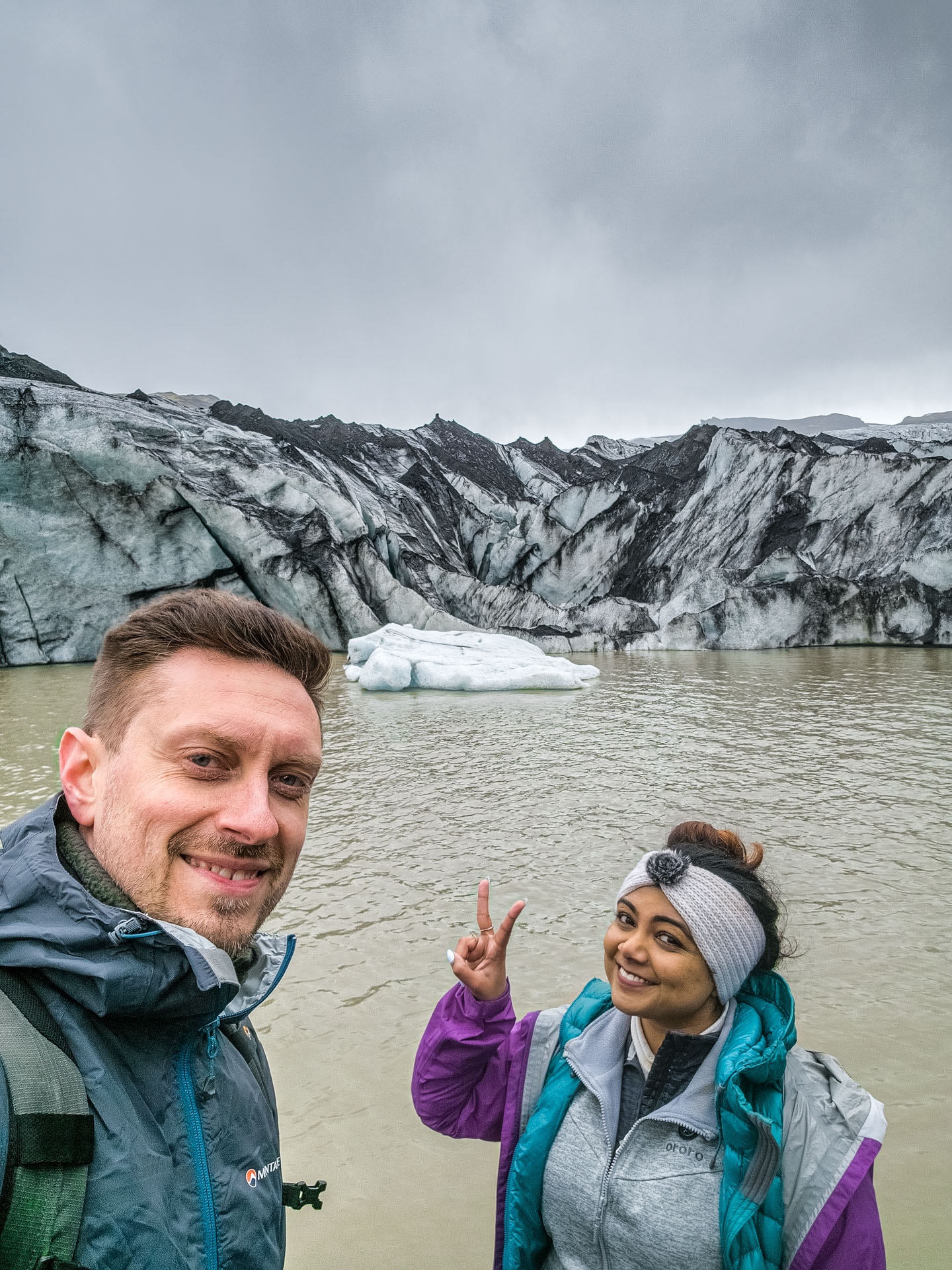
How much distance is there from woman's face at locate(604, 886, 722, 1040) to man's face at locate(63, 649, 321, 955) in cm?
68

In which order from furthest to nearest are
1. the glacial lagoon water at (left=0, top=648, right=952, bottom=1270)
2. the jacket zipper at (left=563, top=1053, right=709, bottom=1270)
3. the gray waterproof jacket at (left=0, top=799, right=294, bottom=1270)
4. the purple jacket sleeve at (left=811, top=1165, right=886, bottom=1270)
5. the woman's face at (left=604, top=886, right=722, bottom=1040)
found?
the glacial lagoon water at (left=0, top=648, right=952, bottom=1270), the woman's face at (left=604, top=886, right=722, bottom=1040), the jacket zipper at (left=563, top=1053, right=709, bottom=1270), the purple jacket sleeve at (left=811, top=1165, right=886, bottom=1270), the gray waterproof jacket at (left=0, top=799, right=294, bottom=1270)

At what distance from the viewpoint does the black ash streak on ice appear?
690 inches

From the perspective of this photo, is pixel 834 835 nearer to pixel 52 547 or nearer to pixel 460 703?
pixel 460 703

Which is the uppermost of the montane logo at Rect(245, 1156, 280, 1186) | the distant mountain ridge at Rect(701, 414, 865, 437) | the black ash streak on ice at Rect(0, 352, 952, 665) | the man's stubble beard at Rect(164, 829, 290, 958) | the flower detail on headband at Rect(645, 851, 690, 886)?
the distant mountain ridge at Rect(701, 414, 865, 437)

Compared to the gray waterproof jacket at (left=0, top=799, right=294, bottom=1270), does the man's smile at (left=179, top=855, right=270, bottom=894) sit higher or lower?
higher

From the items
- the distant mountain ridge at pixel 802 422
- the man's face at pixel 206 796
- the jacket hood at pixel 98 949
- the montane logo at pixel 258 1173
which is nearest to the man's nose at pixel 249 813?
the man's face at pixel 206 796

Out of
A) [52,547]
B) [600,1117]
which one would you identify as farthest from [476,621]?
[600,1117]

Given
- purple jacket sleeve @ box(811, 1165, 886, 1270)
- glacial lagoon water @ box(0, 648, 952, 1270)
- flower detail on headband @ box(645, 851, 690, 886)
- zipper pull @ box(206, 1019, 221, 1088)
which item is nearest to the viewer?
zipper pull @ box(206, 1019, 221, 1088)

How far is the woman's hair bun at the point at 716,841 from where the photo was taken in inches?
59.6

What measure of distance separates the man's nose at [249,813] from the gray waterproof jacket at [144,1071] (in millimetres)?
148

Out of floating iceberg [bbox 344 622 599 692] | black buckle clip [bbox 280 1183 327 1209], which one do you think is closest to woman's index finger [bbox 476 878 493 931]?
black buckle clip [bbox 280 1183 327 1209]

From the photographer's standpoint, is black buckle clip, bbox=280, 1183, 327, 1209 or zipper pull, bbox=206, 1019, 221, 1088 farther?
black buckle clip, bbox=280, 1183, 327, 1209

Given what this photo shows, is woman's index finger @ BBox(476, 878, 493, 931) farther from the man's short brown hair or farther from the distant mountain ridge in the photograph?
the distant mountain ridge

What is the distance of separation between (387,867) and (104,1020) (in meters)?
3.78
